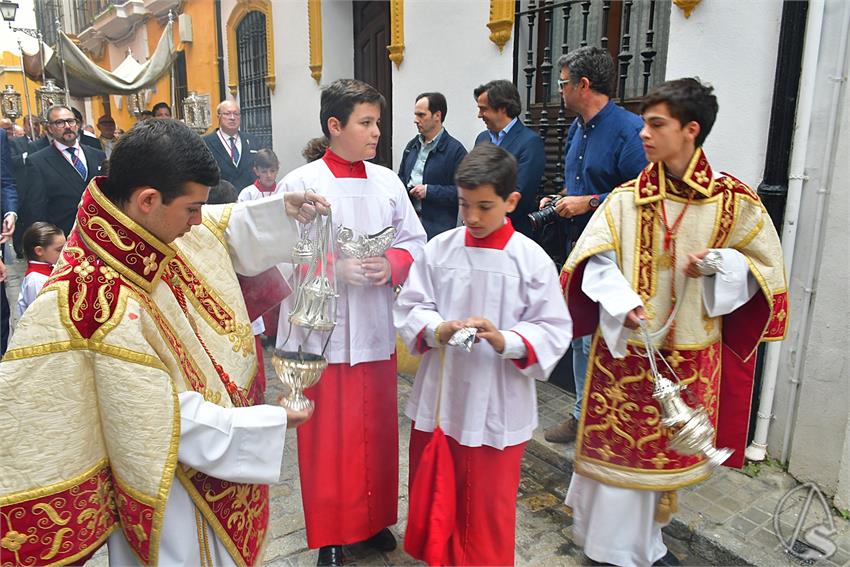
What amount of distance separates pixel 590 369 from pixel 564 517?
1051 millimetres

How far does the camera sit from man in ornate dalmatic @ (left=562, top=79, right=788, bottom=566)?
8.03ft

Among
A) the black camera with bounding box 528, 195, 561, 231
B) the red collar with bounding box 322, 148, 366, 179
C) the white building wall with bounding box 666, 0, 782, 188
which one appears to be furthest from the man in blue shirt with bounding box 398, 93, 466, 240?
the red collar with bounding box 322, 148, 366, 179

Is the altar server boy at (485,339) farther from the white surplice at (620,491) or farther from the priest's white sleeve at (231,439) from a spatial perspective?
Answer: the priest's white sleeve at (231,439)

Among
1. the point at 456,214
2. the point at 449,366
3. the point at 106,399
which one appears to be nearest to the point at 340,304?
the point at 449,366

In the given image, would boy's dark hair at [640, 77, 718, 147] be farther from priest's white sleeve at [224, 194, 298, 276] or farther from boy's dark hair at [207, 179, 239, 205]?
boy's dark hair at [207, 179, 239, 205]

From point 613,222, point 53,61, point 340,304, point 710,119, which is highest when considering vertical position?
point 53,61

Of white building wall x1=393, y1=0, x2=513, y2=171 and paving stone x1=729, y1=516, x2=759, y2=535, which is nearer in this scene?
paving stone x1=729, y1=516, x2=759, y2=535

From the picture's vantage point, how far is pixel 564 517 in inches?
131

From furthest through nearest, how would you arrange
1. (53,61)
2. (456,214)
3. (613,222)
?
(53,61), (456,214), (613,222)

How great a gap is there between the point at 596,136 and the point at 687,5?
36.6 inches

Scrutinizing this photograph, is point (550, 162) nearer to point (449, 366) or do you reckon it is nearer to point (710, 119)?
point (710, 119)

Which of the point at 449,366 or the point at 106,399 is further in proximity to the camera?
the point at 449,366

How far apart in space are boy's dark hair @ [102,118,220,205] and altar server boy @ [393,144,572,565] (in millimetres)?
980

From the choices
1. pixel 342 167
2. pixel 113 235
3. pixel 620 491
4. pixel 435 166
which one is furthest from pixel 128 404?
pixel 435 166
